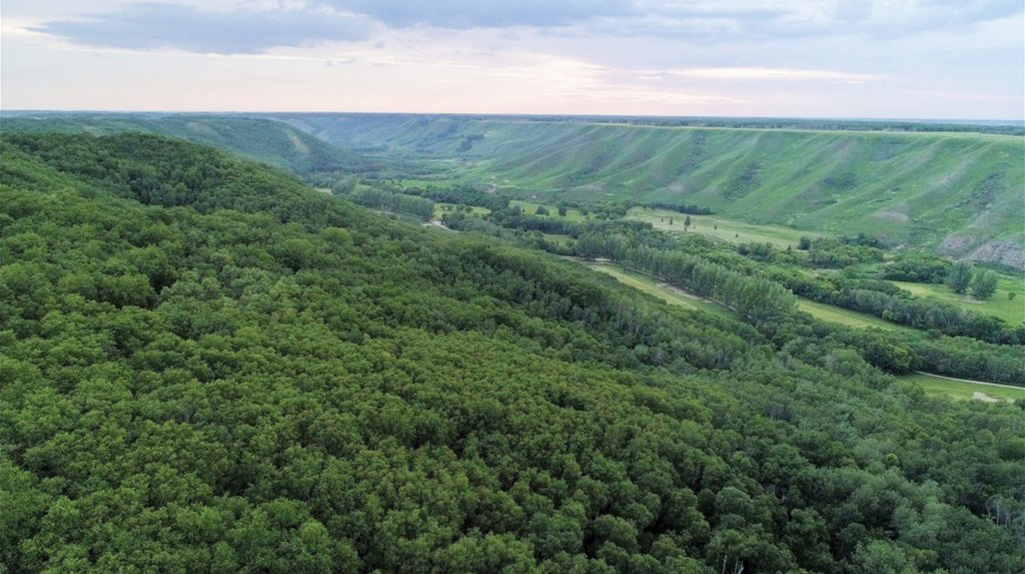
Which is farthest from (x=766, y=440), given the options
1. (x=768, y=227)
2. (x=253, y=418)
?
(x=768, y=227)

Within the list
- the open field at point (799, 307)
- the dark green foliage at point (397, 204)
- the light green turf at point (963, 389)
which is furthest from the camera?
the dark green foliage at point (397, 204)

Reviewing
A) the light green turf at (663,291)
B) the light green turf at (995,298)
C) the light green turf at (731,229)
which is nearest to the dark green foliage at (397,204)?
the light green turf at (731,229)

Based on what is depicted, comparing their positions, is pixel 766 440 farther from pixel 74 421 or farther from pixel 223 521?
pixel 74 421

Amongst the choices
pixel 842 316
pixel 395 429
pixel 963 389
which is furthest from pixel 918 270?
pixel 395 429

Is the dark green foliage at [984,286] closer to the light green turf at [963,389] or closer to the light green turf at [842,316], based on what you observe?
the light green turf at [842,316]

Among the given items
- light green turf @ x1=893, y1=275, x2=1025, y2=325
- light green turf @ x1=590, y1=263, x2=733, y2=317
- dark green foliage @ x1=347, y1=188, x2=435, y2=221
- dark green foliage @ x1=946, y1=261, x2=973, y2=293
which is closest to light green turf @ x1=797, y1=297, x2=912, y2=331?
light green turf @ x1=893, y1=275, x2=1025, y2=325
